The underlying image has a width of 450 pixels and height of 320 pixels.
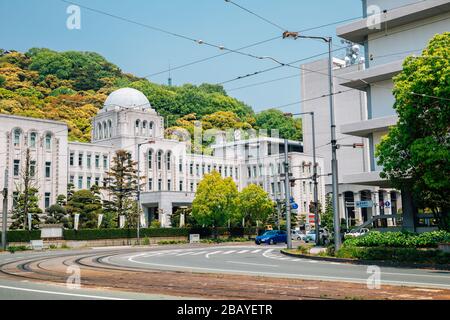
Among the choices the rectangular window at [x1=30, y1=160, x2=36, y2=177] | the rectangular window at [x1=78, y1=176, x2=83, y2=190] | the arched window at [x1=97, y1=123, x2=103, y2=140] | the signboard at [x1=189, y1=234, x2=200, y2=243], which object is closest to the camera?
the signboard at [x1=189, y1=234, x2=200, y2=243]

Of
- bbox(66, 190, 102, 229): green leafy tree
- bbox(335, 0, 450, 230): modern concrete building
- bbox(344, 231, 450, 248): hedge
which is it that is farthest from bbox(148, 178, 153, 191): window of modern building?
bbox(344, 231, 450, 248): hedge

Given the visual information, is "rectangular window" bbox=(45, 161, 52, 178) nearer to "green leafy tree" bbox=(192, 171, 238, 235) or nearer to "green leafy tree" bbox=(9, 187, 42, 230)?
"green leafy tree" bbox=(9, 187, 42, 230)

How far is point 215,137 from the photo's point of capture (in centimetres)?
11375

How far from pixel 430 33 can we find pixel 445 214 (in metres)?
12.1

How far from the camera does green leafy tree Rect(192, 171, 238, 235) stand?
60719 mm

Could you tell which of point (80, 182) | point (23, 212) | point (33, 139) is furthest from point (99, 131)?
point (23, 212)

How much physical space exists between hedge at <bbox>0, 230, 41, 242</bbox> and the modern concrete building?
3002 centimetres

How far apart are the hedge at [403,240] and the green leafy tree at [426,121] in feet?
7.07

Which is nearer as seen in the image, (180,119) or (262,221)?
(262,221)

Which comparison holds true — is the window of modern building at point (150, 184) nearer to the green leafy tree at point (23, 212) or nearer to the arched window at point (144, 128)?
the arched window at point (144, 128)

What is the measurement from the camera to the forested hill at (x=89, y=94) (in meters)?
105

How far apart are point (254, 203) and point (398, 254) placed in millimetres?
42349
